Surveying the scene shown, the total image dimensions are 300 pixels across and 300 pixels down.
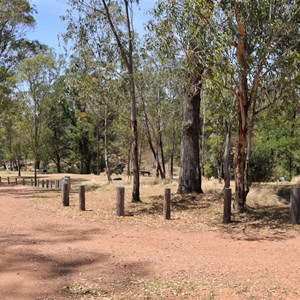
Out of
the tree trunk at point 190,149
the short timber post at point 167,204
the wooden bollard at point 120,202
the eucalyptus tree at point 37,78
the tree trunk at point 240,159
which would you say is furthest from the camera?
the eucalyptus tree at point 37,78

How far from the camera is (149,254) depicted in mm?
7469

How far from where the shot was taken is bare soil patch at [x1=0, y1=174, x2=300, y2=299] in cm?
552

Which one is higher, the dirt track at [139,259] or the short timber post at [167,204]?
the short timber post at [167,204]

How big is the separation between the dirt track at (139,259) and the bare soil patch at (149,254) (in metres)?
0.02

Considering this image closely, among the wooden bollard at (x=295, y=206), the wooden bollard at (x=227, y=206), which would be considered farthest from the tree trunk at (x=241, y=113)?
the wooden bollard at (x=295, y=206)

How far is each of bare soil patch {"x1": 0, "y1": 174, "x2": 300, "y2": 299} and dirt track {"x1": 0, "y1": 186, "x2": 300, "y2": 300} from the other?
0.05ft

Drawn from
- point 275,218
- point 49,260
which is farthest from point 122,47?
point 49,260

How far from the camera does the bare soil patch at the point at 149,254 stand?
552 cm

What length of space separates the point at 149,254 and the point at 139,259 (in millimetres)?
406

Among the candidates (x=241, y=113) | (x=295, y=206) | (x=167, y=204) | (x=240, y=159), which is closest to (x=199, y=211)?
(x=167, y=204)

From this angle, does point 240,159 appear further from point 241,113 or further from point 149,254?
point 149,254

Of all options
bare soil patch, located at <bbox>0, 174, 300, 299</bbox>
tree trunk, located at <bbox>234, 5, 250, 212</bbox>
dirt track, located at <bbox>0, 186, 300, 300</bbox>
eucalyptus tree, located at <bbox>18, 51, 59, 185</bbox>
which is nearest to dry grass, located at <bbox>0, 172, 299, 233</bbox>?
bare soil patch, located at <bbox>0, 174, 300, 299</bbox>

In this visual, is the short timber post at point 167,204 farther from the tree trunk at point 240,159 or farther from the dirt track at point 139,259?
the tree trunk at point 240,159

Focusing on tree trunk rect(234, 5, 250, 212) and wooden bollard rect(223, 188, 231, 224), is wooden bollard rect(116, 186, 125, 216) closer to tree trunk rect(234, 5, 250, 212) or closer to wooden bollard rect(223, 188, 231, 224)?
wooden bollard rect(223, 188, 231, 224)
